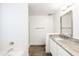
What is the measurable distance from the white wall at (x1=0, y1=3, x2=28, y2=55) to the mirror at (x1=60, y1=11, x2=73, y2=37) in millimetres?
914

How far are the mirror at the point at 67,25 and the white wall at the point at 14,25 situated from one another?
36.0 inches

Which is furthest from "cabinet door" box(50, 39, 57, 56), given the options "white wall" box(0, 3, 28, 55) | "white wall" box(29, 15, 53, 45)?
"white wall" box(0, 3, 28, 55)

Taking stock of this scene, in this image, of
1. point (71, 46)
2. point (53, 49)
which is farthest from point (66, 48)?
point (53, 49)

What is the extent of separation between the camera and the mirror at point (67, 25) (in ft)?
8.66

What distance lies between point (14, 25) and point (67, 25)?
1299 mm

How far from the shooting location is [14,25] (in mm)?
2629

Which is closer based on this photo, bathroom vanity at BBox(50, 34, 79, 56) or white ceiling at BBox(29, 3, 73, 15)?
bathroom vanity at BBox(50, 34, 79, 56)

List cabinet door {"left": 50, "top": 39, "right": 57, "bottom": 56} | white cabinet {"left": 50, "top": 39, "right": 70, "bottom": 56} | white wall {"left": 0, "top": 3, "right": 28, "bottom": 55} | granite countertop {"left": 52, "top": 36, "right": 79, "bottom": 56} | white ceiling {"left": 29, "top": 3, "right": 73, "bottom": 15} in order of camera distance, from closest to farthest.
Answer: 1. granite countertop {"left": 52, "top": 36, "right": 79, "bottom": 56}
2. white cabinet {"left": 50, "top": 39, "right": 70, "bottom": 56}
3. white ceiling {"left": 29, "top": 3, "right": 73, "bottom": 15}
4. cabinet door {"left": 50, "top": 39, "right": 57, "bottom": 56}
5. white wall {"left": 0, "top": 3, "right": 28, "bottom": 55}

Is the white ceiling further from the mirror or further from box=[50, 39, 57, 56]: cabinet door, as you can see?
box=[50, 39, 57, 56]: cabinet door

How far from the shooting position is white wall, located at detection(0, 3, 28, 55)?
8.38 feet

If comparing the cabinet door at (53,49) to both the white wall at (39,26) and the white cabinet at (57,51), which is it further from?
the white wall at (39,26)

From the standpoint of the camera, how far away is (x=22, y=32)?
2779 mm

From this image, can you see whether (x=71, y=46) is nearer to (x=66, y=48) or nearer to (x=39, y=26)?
(x=66, y=48)

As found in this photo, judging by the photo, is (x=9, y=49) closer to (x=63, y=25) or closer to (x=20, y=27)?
(x=20, y=27)
